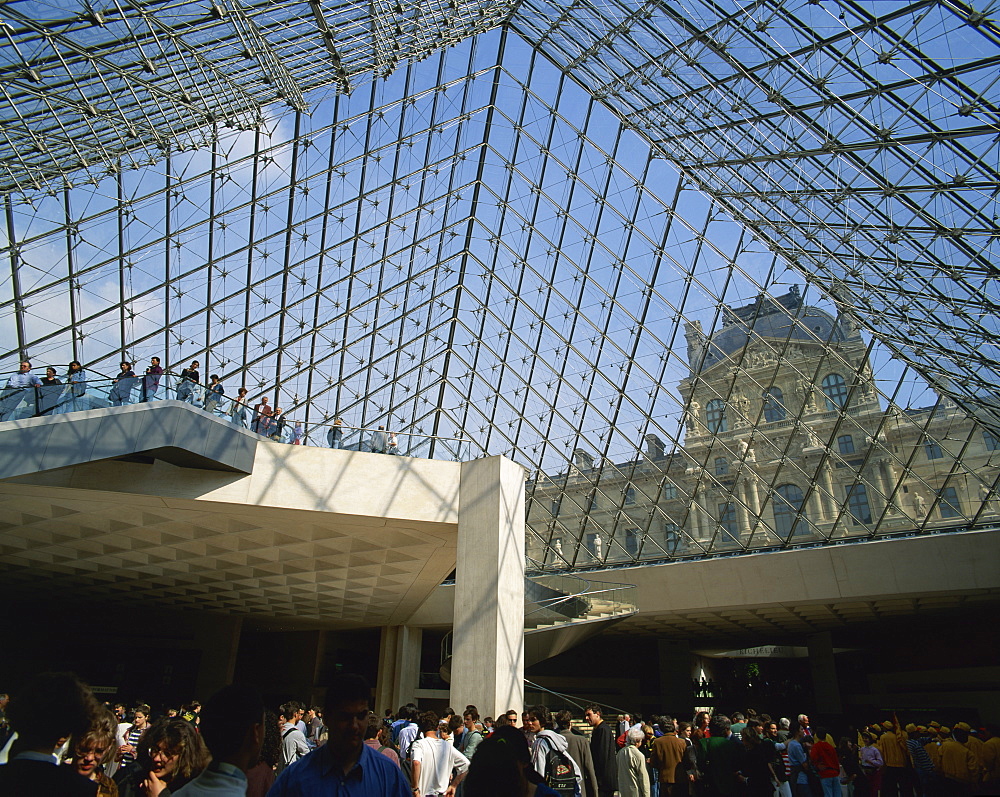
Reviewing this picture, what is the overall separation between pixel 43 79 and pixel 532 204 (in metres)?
21.0

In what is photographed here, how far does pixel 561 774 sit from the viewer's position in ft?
21.0

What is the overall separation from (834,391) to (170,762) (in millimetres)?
30981

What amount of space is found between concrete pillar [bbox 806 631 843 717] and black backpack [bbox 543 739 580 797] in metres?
31.4

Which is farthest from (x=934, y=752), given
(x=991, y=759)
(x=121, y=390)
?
(x=121, y=390)

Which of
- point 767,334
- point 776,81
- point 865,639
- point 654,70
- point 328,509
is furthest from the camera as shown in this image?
point 865,639

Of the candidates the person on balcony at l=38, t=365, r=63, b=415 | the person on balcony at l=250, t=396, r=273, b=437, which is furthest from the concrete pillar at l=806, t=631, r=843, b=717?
the person on balcony at l=38, t=365, r=63, b=415

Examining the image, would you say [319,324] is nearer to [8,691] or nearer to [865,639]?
[8,691]

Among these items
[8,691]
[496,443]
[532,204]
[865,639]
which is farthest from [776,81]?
[8,691]

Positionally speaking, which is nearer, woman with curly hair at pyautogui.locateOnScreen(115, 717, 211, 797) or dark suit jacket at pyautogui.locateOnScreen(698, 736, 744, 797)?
woman with curly hair at pyautogui.locateOnScreen(115, 717, 211, 797)

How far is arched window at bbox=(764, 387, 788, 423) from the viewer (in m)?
31.5

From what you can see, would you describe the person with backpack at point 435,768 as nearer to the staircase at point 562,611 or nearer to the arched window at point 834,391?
the staircase at point 562,611

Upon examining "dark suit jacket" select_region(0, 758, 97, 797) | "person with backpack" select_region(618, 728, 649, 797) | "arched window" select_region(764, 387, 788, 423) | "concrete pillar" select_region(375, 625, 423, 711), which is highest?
"arched window" select_region(764, 387, 788, 423)

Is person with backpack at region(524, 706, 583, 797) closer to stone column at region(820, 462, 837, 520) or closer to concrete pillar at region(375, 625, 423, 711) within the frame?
concrete pillar at region(375, 625, 423, 711)

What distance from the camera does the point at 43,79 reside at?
1897 centimetres
